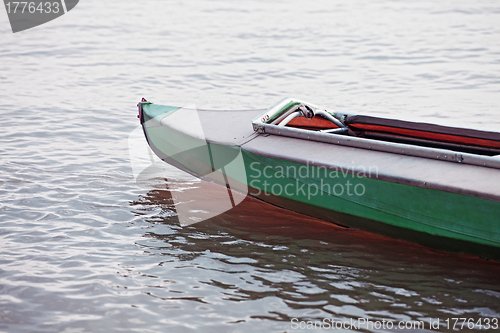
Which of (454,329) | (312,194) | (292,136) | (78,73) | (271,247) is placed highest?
(78,73)

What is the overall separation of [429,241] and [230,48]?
10619 millimetres

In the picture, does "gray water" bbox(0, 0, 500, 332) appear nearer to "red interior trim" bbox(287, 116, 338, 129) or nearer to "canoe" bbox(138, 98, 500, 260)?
"canoe" bbox(138, 98, 500, 260)

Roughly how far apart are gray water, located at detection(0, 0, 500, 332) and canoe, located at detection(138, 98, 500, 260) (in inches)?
15.7

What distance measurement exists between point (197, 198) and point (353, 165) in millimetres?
2188

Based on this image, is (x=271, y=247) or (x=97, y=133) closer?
(x=271, y=247)

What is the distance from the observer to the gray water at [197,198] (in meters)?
4.09

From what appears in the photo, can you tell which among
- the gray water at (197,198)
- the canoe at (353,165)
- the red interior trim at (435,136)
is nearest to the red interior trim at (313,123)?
the canoe at (353,165)

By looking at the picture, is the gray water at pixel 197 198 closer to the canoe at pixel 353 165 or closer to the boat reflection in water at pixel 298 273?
the boat reflection in water at pixel 298 273

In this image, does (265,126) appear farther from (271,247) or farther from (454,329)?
(454,329)

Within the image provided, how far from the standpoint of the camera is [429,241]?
14.8ft

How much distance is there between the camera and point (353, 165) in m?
4.64

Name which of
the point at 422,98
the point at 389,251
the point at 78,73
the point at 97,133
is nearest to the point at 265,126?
the point at 389,251

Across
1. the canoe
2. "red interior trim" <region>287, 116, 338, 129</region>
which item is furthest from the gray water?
"red interior trim" <region>287, 116, 338, 129</region>

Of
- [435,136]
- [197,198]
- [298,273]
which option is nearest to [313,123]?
[435,136]
